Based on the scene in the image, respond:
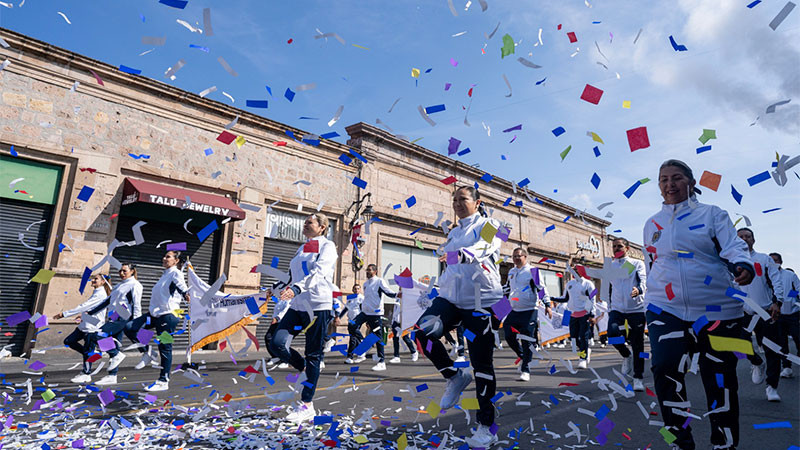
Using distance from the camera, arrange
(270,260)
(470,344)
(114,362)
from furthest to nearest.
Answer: (270,260)
(114,362)
(470,344)

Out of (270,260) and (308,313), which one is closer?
(308,313)

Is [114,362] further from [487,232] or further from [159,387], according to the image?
[487,232]

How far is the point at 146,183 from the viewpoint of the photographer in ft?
36.2

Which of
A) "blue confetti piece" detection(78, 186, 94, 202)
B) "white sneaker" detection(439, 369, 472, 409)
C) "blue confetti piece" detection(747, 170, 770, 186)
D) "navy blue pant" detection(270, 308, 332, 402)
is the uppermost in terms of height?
"blue confetti piece" detection(78, 186, 94, 202)

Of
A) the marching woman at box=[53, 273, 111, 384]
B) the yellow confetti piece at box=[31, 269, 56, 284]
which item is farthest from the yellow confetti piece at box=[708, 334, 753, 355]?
the marching woman at box=[53, 273, 111, 384]

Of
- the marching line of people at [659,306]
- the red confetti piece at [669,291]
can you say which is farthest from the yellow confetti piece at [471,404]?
the red confetti piece at [669,291]

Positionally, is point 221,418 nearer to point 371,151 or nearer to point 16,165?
point 16,165

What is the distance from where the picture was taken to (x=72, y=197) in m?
10.2

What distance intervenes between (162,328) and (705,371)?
6.03 m

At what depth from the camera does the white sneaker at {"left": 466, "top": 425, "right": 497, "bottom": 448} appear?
313cm

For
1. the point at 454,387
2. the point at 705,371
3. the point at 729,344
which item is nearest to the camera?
the point at 729,344

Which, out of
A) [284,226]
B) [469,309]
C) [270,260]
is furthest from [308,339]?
[284,226]

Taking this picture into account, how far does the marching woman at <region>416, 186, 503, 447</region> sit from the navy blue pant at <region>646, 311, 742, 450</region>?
3.65 feet

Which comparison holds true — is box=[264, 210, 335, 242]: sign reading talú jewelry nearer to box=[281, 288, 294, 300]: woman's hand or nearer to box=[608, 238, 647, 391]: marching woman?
box=[608, 238, 647, 391]: marching woman
